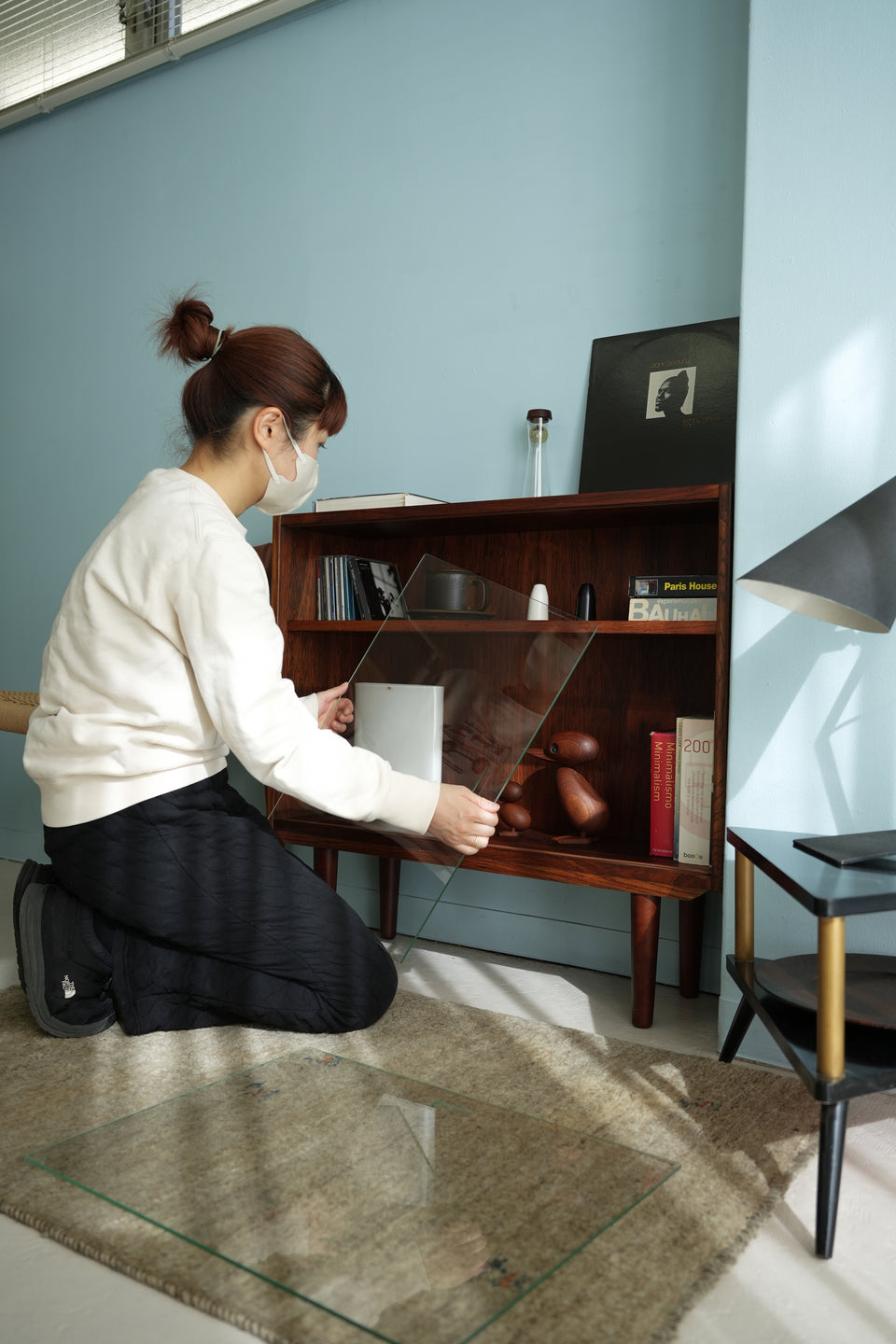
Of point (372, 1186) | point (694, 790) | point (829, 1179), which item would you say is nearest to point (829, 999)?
point (829, 1179)

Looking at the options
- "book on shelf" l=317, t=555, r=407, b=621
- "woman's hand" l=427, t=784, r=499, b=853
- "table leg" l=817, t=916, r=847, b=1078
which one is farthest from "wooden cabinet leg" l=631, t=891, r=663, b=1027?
"book on shelf" l=317, t=555, r=407, b=621

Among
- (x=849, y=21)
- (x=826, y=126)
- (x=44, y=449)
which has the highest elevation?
(x=849, y=21)

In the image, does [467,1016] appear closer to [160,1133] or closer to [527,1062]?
[527,1062]

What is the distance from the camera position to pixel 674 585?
6.53 ft

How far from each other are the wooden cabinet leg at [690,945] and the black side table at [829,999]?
17.6 inches

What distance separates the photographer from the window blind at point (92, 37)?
2973 millimetres

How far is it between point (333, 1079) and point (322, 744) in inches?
21.0

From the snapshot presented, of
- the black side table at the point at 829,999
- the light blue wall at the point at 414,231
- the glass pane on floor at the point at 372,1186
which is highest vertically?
the light blue wall at the point at 414,231

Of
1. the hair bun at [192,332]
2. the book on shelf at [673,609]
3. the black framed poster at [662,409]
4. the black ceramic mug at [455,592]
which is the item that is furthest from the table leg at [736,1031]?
the hair bun at [192,332]

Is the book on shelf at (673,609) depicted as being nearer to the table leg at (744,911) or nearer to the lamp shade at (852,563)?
the table leg at (744,911)

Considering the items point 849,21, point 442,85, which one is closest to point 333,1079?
point 849,21

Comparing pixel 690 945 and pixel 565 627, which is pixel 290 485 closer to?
pixel 565 627

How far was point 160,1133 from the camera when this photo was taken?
4.58ft

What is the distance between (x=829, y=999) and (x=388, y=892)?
4.71 ft
